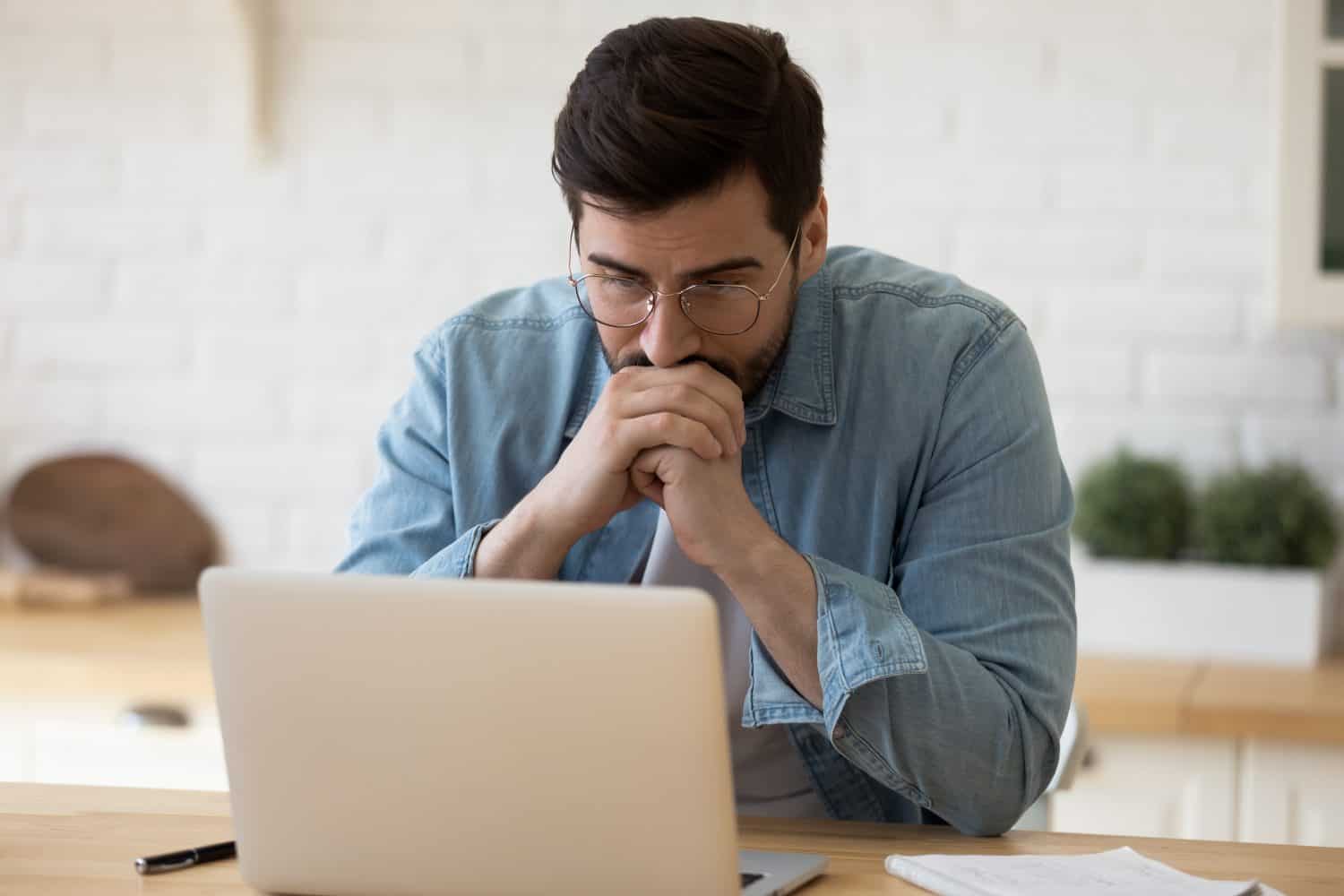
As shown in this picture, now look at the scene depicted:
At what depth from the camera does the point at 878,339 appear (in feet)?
5.13

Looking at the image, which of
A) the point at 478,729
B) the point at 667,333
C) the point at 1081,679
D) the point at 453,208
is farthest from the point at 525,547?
the point at 453,208

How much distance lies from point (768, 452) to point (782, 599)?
11.9 inches

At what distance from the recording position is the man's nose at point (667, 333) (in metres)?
1.42

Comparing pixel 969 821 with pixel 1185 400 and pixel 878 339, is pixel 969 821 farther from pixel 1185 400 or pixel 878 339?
pixel 1185 400

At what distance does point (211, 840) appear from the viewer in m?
1.24

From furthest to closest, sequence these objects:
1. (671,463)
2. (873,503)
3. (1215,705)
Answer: (1215,705) < (873,503) < (671,463)

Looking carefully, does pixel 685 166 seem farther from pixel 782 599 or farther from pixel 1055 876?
pixel 1055 876

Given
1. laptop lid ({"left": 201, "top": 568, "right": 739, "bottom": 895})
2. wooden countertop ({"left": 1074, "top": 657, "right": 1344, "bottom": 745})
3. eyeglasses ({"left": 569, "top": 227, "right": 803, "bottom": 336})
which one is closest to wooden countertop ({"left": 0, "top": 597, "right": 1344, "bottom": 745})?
wooden countertop ({"left": 1074, "top": 657, "right": 1344, "bottom": 745})

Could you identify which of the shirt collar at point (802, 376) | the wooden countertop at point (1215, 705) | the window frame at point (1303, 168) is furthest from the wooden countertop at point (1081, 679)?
the shirt collar at point (802, 376)

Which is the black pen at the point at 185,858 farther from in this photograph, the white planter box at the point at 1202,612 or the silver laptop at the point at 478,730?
the white planter box at the point at 1202,612

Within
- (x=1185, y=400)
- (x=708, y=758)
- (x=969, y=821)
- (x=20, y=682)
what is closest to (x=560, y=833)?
(x=708, y=758)

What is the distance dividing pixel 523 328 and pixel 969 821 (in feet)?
2.23

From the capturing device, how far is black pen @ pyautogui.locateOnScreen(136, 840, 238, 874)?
1137mm

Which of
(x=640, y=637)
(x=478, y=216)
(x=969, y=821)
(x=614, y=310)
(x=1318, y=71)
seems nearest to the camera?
(x=640, y=637)
